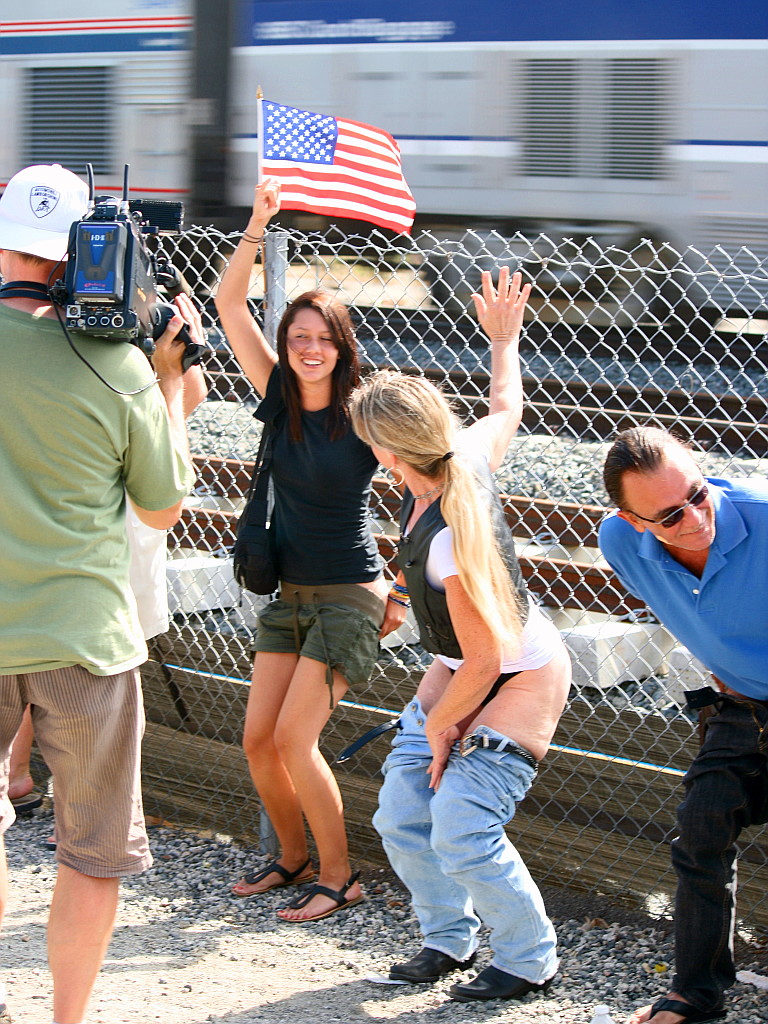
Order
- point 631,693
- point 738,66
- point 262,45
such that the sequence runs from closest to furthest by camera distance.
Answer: point 631,693 < point 738,66 < point 262,45

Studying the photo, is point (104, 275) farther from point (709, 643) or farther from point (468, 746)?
point (709, 643)

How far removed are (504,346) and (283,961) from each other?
1.89 metres

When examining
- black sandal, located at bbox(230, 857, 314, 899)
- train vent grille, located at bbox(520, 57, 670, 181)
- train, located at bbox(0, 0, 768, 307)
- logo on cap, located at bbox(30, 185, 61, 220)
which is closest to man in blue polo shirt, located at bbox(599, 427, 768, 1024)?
black sandal, located at bbox(230, 857, 314, 899)

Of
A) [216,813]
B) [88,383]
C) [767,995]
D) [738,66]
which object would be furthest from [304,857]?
[738,66]

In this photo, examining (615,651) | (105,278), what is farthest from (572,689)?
(105,278)

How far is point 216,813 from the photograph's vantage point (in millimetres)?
4340

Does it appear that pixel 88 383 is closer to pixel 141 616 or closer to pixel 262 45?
pixel 141 616

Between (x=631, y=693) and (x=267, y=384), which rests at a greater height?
(x=267, y=384)

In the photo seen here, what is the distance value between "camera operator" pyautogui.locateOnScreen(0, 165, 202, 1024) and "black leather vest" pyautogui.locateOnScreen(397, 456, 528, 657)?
0.61 metres

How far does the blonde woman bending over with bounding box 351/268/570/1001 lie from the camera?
2891mm

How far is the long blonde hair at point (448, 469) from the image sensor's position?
9.26 feet

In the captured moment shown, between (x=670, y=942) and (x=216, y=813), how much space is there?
5.64 ft

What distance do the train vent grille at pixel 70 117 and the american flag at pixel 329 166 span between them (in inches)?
364

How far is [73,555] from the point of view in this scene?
8.49ft
